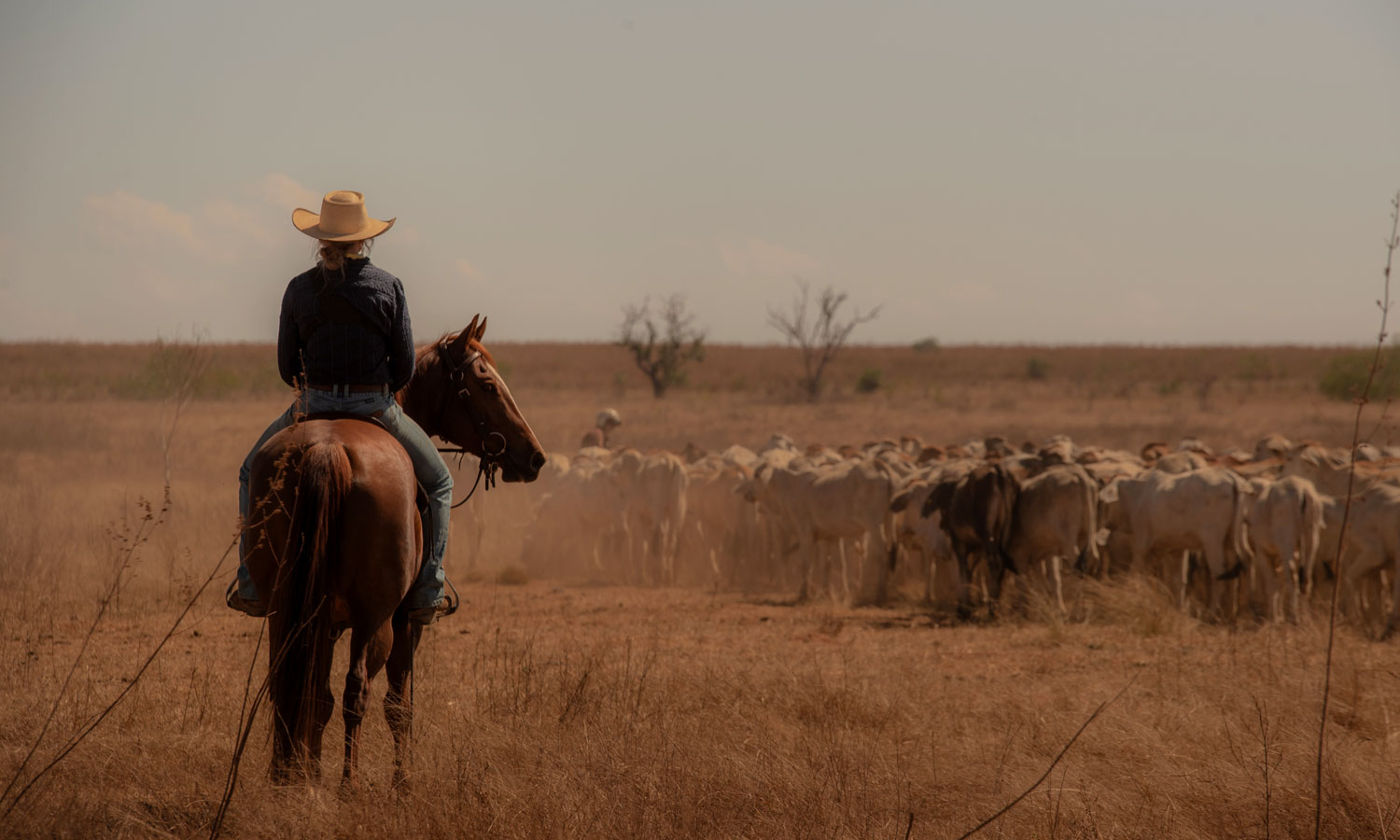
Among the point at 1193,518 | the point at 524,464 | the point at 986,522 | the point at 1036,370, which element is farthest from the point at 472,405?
the point at 1036,370

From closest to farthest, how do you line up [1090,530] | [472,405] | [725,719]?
[472,405] < [725,719] < [1090,530]

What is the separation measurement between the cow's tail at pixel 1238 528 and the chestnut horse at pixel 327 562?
10.0 meters

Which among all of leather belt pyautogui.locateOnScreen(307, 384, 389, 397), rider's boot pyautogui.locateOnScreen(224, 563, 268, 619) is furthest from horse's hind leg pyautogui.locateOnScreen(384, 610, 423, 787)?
leather belt pyautogui.locateOnScreen(307, 384, 389, 397)

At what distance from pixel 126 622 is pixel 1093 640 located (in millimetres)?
9054

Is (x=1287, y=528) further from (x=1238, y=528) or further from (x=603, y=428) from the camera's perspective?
(x=603, y=428)

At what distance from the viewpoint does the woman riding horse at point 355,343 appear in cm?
574

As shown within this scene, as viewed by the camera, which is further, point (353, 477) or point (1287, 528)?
point (1287, 528)

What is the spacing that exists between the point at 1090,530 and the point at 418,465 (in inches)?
361

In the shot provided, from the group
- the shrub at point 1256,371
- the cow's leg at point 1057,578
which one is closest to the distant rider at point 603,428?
the cow's leg at point 1057,578

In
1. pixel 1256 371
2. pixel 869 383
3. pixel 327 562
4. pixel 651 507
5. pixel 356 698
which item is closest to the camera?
pixel 327 562

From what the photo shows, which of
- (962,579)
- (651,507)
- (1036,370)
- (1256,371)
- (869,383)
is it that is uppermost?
(1256,371)

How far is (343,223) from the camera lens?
589cm

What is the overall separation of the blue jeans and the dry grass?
0.77m

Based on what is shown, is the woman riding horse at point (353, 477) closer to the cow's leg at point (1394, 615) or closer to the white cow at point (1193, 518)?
the white cow at point (1193, 518)
